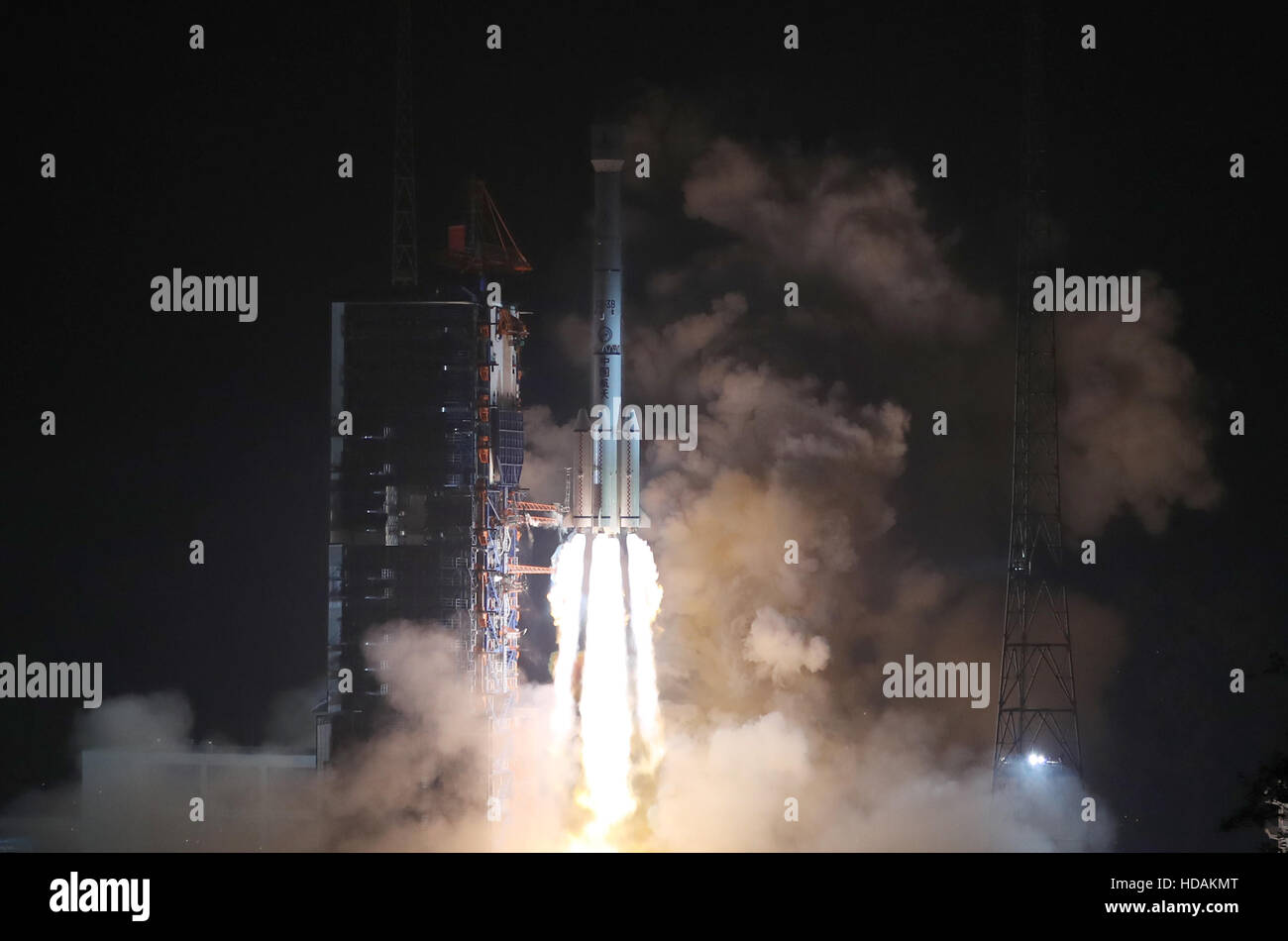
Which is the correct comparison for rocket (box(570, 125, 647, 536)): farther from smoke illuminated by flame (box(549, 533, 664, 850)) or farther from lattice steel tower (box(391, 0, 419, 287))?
lattice steel tower (box(391, 0, 419, 287))

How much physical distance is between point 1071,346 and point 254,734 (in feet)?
74.8

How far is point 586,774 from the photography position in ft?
141

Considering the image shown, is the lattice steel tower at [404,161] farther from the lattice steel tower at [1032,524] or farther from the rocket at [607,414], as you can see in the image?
the lattice steel tower at [1032,524]

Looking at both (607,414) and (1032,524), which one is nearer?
(607,414)

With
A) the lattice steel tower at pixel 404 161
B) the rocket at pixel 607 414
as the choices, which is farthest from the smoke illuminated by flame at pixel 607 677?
the lattice steel tower at pixel 404 161

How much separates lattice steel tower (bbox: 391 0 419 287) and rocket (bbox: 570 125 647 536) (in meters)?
5.08

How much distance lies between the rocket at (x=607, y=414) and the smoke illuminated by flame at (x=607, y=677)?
3.48 ft

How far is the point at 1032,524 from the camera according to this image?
4431 cm

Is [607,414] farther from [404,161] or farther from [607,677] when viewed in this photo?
[404,161]

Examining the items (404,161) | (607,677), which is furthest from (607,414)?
(404,161)

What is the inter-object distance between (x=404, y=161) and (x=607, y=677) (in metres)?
12.8

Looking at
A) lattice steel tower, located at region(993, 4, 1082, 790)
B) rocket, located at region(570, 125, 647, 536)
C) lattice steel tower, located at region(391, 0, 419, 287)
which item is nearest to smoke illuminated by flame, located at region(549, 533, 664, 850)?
rocket, located at region(570, 125, 647, 536)

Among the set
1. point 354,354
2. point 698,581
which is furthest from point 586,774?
point 354,354

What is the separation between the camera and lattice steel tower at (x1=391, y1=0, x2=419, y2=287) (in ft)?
146
